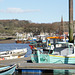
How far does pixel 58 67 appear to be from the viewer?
28.0m

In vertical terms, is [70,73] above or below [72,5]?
A: below

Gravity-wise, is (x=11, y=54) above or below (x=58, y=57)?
below

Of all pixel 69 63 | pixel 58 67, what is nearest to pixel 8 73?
pixel 58 67

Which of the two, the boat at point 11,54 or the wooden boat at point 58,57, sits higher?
the wooden boat at point 58,57

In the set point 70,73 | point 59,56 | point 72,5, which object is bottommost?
point 70,73

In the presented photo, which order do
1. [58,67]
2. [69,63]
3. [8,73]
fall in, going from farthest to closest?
[69,63] → [58,67] → [8,73]

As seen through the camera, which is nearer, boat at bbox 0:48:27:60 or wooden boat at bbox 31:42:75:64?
wooden boat at bbox 31:42:75:64

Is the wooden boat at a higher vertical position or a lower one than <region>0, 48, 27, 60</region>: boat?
higher

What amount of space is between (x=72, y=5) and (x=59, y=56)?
41.7ft

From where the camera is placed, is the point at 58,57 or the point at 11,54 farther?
the point at 11,54

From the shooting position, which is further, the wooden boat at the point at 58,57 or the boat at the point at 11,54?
the boat at the point at 11,54

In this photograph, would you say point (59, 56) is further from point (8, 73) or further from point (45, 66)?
point (8, 73)

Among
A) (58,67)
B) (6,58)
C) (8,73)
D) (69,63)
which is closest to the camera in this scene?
(8,73)

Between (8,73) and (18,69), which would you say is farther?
(18,69)
